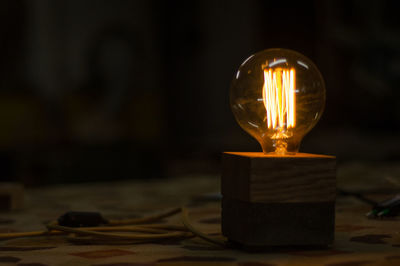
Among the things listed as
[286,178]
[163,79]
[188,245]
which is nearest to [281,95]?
[286,178]

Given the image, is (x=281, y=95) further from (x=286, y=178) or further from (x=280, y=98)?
(x=286, y=178)

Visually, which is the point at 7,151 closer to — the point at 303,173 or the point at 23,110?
the point at 23,110

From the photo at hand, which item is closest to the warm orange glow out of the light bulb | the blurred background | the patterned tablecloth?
the light bulb

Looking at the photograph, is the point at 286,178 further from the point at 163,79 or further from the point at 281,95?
the point at 163,79

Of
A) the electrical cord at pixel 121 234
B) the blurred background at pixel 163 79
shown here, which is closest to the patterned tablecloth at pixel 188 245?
the electrical cord at pixel 121 234

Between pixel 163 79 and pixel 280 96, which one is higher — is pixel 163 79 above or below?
above

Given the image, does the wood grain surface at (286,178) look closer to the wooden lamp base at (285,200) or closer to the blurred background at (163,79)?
the wooden lamp base at (285,200)

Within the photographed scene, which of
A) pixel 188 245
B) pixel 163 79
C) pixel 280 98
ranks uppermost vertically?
pixel 163 79

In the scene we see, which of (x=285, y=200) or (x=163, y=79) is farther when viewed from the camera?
(x=163, y=79)
